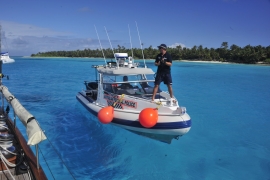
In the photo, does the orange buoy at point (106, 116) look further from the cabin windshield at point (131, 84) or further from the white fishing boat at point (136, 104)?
the cabin windshield at point (131, 84)

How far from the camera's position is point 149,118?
6102 millimetres

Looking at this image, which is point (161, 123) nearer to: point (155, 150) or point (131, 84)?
point (155, 150)

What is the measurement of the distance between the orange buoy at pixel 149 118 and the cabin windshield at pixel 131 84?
5.99 ft

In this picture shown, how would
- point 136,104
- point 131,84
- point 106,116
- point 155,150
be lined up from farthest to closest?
point 131,84 → point 155,150 → point 136,104 → point 106,116

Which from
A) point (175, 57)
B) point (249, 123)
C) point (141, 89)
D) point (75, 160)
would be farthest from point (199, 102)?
point (175, 57)

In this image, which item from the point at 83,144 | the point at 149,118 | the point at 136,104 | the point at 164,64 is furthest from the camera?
the point at 83,144

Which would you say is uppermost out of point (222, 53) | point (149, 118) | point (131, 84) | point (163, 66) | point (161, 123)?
point (222, 53)

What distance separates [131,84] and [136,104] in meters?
1.42

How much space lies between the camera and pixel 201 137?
28.9 ft

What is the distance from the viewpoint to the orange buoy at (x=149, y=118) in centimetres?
611

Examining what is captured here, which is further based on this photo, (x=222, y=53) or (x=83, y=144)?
(x=222, y=53)

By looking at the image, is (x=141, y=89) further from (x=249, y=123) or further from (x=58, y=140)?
(x=249, y=123)

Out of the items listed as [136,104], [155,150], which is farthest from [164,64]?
[155,150]

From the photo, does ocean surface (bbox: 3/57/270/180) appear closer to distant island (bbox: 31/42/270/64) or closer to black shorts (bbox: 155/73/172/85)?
black shorts (bbox: 155/73/172/85)
